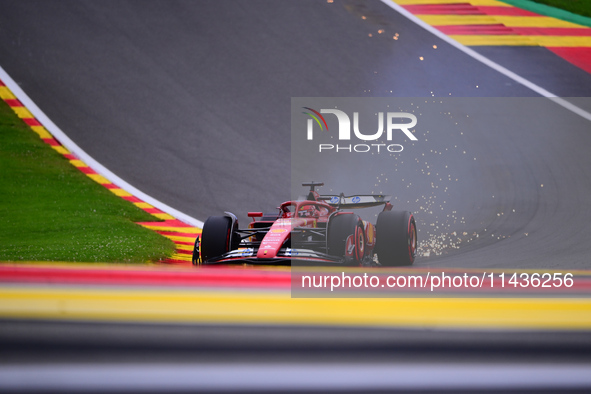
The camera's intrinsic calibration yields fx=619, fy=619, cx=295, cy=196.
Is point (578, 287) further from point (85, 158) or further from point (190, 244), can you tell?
point (85, 158)

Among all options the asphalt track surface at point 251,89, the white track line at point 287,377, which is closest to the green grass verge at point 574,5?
the asphalt track surface at point 251,89

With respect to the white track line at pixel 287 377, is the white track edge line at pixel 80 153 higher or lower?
higher

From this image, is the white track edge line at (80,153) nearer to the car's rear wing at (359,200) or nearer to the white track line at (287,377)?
the car's rear wing at (359,200)

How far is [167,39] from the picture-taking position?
13695 mm

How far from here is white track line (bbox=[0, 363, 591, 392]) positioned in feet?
7.12

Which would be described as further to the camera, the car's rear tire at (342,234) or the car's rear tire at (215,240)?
the car's rear tire at (215,240)

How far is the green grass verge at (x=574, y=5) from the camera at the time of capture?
14984 mm

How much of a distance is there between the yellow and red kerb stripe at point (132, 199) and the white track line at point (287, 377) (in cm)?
420

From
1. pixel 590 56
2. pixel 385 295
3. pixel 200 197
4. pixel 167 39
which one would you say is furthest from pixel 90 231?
pixel 590 56

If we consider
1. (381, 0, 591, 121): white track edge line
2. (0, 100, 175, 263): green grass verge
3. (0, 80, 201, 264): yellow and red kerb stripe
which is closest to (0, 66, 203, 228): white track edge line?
(0, 80, 201, 264): yellow and red kerb stripe

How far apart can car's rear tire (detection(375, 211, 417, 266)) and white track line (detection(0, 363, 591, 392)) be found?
354 cm

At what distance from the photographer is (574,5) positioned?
15.2 metres

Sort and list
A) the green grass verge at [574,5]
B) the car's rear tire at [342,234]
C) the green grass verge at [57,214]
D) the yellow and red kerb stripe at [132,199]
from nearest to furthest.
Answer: the car's rear tire at [342,234] → the green grass verge at [57,214] → the yellow and red kerb stripe at [132,199] → the green grass verge at [574,5]

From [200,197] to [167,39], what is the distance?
19.7 ft
